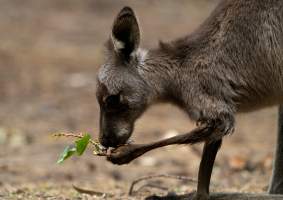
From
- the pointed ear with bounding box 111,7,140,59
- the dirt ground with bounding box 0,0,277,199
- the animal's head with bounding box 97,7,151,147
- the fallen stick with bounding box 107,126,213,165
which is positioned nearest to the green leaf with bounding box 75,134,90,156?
the animal's head with bounding box 97,7,151,147

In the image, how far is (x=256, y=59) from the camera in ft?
19.5

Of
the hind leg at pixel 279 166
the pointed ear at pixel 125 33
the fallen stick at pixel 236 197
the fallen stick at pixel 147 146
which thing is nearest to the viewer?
the fallen stick at pixel 147 146

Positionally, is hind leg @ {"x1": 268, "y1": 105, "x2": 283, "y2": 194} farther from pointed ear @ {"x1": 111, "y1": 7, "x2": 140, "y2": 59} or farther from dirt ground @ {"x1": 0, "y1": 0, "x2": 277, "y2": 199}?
pointed ear @ {"x1": 111, "y1": 7, "x2": 140, "y2": 59}

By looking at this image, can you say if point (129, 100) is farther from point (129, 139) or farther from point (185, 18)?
point (185, 18)

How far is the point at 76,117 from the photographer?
38.2ft

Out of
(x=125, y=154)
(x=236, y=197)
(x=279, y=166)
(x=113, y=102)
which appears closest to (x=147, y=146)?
(x=125, y=154)

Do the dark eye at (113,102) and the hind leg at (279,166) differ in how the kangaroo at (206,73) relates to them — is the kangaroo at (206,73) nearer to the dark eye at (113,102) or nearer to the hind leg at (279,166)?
the dark eye at (113,102)

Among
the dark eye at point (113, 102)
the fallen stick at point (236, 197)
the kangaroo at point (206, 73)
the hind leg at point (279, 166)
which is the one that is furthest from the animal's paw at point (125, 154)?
the hind leg at point (279, 166)

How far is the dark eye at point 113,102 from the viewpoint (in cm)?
598

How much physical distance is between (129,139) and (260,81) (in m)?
1.07

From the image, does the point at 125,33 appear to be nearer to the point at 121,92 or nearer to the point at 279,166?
the point at 121,92

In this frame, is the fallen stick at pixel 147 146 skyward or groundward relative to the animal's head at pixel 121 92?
groundward

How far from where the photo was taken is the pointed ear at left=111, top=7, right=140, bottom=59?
5.81 metres

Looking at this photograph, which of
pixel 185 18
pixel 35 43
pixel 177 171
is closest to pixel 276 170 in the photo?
pixel 177 171
